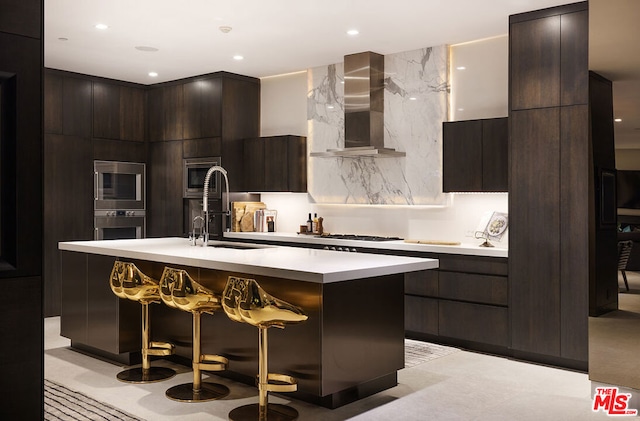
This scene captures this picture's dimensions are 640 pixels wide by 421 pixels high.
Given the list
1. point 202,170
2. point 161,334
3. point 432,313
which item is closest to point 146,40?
point 202,170

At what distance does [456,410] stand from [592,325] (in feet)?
3.13

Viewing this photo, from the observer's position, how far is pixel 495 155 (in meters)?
5.09

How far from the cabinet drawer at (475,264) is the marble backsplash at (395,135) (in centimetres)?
79

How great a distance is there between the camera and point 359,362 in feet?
11.8

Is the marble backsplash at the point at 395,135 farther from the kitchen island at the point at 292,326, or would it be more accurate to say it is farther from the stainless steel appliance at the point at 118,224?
the stainless steel appliance at the point at 118,224

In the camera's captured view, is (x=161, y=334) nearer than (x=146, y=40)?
Yes

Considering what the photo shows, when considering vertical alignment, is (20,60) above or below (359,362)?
above

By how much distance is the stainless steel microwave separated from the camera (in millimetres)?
6828

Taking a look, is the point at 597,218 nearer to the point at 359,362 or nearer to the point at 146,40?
the point at 359,362

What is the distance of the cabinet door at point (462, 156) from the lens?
521cm

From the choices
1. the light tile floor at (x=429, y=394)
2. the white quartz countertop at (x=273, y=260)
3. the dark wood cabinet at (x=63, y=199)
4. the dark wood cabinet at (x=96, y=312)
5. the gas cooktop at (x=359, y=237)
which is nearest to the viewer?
the white quartz countertop at (x=273, y=260)

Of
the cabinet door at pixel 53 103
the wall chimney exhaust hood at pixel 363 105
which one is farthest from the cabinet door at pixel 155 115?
the wall chimney exhaust hood at pixel 363 105

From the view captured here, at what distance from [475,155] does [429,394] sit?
225cm

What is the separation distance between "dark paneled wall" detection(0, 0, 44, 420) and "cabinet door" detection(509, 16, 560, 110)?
3.79m
